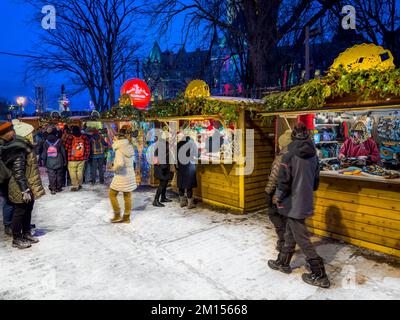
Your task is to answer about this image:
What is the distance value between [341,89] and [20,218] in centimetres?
551

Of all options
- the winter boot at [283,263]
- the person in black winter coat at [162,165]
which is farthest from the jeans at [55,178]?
the winter boot at [283,263]

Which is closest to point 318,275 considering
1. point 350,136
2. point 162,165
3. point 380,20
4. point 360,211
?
point 360,211

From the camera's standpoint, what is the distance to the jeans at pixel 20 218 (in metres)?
4.61

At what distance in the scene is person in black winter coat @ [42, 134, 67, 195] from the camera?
8367mm

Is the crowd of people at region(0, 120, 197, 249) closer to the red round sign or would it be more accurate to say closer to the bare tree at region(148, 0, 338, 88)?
the red round sign

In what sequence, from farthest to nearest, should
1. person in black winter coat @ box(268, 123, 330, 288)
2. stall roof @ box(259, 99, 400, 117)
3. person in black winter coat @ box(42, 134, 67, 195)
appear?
person in black winter coat @ box(42, 134, 67, 195) < stall roof @ box(259, 99, 400, 117) < person in black winter coat @ box(268, 123, 330, 288)

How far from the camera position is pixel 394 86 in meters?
4.04

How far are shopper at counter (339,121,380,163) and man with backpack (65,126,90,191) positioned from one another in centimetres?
699

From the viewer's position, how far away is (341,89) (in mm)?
4621

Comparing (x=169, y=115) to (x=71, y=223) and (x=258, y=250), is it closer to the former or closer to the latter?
(x=71, y=223)

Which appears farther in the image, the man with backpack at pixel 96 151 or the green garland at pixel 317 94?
the man with backpack at pixel 96 151

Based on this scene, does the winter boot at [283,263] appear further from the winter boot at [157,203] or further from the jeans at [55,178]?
the jeans at [55,178]

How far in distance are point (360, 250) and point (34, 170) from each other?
545cm

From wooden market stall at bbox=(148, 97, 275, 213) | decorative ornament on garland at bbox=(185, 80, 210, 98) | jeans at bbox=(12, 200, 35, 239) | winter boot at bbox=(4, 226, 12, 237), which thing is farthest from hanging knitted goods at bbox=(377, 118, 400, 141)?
winter boot at bbox=(4, 226, 12, 237)
